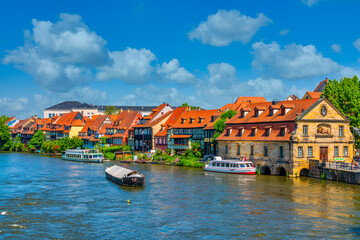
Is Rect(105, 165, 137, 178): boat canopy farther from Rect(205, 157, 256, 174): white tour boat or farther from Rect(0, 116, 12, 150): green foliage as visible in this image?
Rect(0, 116, 12, 150): green foliage

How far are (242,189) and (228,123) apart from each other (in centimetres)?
2669

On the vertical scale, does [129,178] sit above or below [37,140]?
below

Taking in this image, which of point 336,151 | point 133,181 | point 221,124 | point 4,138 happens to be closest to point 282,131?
point 336,151

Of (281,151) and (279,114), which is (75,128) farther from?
(281,151)

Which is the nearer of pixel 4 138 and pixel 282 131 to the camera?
pixel 282 131

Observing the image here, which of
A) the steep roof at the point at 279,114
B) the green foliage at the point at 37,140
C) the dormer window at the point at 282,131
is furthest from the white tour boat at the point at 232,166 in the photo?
the green foliage at the point at 37,140

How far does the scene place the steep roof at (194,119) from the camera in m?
93.2

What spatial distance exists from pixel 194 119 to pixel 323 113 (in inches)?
1549

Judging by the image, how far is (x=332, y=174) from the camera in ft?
187

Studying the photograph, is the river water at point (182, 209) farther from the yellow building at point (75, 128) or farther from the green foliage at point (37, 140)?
the green foliage at point (37, 140)

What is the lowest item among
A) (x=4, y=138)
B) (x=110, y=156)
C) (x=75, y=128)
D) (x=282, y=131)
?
(x=110, y=156)

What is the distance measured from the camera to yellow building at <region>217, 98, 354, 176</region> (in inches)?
2415

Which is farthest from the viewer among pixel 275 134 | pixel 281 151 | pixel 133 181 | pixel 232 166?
pixel 232 166

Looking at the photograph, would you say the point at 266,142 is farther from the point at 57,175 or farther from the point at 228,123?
the point at 57,175
